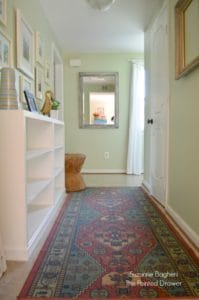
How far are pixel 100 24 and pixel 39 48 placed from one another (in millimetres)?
1156

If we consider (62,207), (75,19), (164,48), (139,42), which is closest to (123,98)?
(139,42)

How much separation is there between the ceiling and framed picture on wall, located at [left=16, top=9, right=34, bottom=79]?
773 millimetres

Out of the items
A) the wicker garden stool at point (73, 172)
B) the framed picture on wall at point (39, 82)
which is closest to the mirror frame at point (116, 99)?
the wicker garden stool at point (73, 172)

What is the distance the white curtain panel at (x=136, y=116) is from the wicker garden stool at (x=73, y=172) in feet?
5.74

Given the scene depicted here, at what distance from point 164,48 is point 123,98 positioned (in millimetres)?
2492

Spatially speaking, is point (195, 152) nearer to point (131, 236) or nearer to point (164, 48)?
point (131, 236)

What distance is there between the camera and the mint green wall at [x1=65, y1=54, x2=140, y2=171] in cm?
527

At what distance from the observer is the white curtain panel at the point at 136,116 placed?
5172 millimetres

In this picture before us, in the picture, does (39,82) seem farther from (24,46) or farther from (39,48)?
(24,46)

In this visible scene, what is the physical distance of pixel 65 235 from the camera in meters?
2.03

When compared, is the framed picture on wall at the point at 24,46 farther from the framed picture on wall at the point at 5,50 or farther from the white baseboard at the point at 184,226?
the white baseboard at the point at 184,226

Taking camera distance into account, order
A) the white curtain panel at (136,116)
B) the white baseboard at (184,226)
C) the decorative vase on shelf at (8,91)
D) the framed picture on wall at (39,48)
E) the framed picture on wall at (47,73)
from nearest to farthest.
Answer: the decorative vase on shelf at (8,91), the white baseboard at (184,226), the framed picture on wall at (39,48), the framed picture on wall at (47,73), the white curtain panel at (136,116)

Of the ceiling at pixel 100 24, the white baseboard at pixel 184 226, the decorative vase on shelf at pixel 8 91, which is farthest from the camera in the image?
the ceiling at pixel 100 24

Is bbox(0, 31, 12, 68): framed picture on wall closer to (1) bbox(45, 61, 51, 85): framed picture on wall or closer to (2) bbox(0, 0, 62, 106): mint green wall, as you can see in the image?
(2) bbox(0, 0, 62, 106): mint green wall
